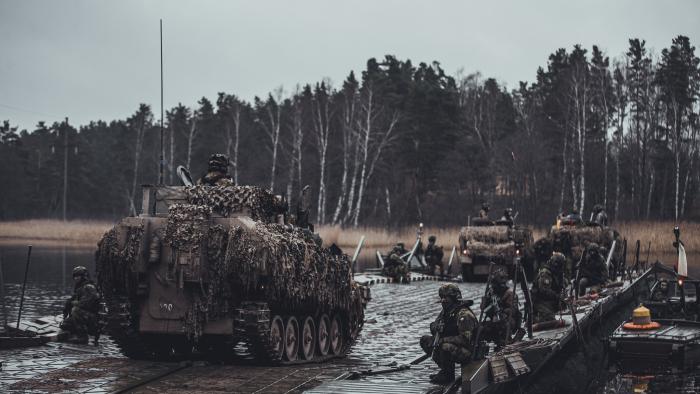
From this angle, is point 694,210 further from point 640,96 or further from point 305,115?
point 305,115

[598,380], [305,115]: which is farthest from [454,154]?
[598,380]

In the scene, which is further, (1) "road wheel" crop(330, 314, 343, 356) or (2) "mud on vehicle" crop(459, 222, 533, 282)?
(2) "mud on vehicle" crop(459, 222, 533, 282)

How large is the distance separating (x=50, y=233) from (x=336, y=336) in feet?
156

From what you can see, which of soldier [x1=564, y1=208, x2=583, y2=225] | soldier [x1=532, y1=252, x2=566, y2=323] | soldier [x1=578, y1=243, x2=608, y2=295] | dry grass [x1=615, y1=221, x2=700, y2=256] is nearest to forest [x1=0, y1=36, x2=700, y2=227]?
dry grass [x1=615, y1=221, x2=700, y2=256]

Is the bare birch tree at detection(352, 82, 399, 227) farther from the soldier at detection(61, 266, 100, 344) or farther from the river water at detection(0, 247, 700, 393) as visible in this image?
the soldier at detection(61, 266, 100, 344)

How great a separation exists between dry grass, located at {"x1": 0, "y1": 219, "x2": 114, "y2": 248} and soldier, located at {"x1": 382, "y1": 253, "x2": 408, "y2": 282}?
82.4 feet

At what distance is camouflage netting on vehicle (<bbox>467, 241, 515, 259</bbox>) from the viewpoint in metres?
33.5

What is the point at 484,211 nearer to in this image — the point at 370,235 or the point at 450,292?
the point at 370,235

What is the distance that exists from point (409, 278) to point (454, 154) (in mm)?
34761

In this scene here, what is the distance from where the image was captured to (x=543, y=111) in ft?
224

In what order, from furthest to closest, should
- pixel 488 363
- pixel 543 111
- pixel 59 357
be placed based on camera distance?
1. pixel 543 111
2. pixel 59 357
3. pixel 488 363

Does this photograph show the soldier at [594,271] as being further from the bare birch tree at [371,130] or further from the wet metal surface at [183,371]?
the bare birch tree at [371,130]

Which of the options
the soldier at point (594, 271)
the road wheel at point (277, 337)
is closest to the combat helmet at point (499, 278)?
the road wheel at point (277, 337)

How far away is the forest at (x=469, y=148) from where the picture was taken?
203ft
